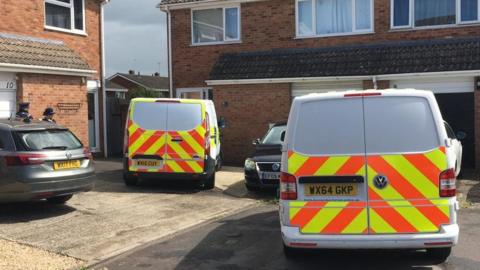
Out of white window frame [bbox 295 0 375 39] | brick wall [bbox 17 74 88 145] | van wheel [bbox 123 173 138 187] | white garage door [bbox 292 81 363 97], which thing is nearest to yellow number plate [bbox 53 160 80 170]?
van wheel [bbox 123 173 138 187]

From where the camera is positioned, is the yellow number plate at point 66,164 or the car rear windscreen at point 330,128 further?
the yellow number plate at point 66,164

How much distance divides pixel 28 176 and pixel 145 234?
2.05 m

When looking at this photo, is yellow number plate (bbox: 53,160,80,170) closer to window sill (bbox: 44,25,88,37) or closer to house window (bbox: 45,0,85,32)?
window sill (bbox: 44,25,88,37)

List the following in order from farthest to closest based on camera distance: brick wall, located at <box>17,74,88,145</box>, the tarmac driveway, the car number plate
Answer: brick wall, located at <box>17,74,88,145</box>
the car number plate
the tarmac driveway

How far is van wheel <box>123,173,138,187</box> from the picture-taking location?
38.9 ft

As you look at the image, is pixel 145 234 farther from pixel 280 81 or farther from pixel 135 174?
pixel 280 81

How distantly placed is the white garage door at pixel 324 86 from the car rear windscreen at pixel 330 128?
1082 centimetres

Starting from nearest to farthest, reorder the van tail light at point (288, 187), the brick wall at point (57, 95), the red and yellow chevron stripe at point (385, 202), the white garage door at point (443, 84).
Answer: the red and yellow chevron stripe at point (385, 202) → the van tail light at point (288, 187) → the brick wall at point (57, 95) → the white garage door at point (443, 84)

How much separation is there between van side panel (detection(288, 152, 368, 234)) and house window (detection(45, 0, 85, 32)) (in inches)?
516

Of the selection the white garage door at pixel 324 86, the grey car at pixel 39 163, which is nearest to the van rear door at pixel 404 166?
the grey car at pixel 39 163

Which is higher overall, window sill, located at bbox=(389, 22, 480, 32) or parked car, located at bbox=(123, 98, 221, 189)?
window sill, located at bbox=(389, 22, 480, 32)

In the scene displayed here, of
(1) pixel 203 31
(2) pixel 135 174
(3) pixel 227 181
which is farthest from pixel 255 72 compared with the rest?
(2) pixel 135 174

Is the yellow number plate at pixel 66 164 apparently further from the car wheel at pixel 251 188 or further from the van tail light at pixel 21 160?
the car wheel at pixel 251 188

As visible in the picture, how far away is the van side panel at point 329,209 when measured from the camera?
18.2 ft
